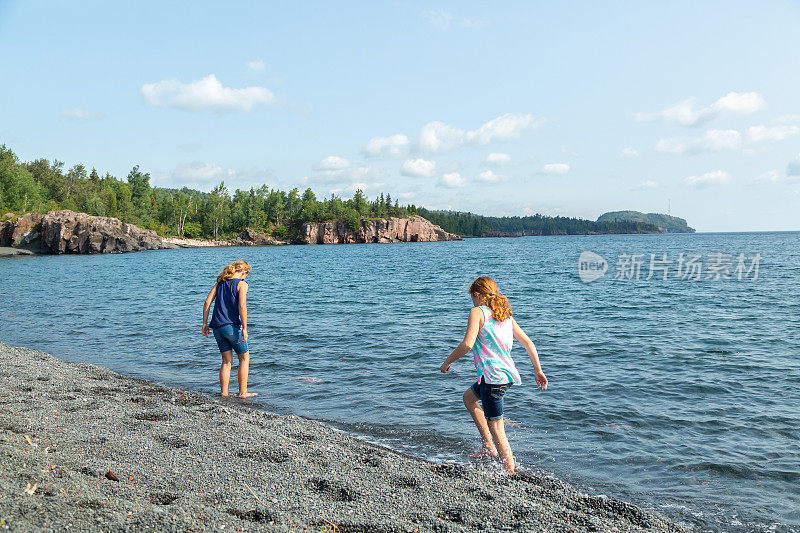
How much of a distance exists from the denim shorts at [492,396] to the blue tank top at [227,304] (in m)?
5.36

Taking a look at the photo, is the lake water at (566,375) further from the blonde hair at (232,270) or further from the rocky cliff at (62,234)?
the rocky cliff at (62,234)

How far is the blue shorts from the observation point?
10.2 meters

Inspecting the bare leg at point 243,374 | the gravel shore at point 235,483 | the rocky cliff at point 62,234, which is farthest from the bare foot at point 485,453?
the rocky cliff at point 62,234

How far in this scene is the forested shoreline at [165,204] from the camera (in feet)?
348

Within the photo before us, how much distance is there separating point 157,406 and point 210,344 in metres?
7.71

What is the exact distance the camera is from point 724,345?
1592cm

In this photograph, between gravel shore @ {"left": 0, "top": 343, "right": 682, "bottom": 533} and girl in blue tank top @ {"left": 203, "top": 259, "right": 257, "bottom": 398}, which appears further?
girl in blue tank top @ {"left": 203, "top": 259, "right": 257, "bottom": 398}

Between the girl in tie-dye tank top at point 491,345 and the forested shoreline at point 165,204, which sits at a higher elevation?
the forested shoreline at point 165,204

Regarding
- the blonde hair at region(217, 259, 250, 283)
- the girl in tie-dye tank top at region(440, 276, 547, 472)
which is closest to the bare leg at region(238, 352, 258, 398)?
the blonde hair at region(217, 259, 250, 283)

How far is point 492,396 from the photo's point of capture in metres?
6.69

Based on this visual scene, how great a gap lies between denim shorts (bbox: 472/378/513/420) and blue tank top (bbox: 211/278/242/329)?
5364 millimetres

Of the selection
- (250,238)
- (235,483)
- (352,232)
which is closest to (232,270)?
(235,483)

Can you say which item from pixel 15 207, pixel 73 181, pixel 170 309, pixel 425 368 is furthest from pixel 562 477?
pixel 73 181

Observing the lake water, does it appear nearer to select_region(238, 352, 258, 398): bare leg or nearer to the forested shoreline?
select_region(238, 352, 258, 398): bare leg
